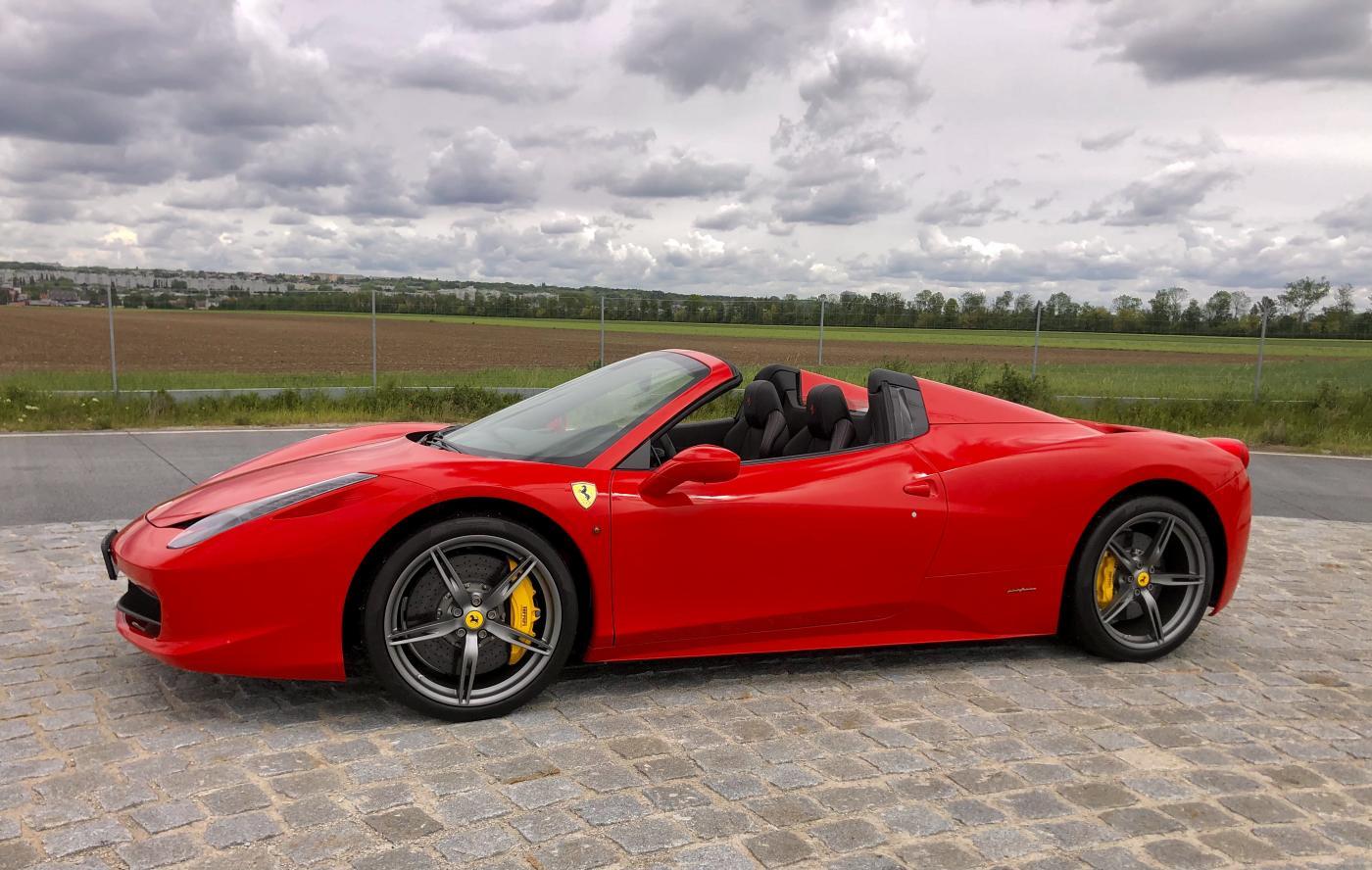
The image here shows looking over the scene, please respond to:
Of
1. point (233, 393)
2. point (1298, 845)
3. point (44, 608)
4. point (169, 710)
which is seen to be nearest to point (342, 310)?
point (233, 393)

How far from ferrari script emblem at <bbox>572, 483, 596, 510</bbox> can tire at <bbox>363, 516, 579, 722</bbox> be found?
0.19m

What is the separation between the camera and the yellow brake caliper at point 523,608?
3559mm

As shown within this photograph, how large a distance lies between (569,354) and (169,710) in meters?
24.4

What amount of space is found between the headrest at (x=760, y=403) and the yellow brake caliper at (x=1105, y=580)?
5.05ft

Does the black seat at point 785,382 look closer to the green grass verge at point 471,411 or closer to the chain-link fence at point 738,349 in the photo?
the green grass verge at point 471,411

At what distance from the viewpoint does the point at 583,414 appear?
13.5 ft

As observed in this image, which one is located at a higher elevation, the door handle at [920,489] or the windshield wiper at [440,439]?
the windshield wiper at [440,439]

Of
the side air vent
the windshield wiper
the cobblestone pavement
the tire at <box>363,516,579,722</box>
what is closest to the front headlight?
the side air vent

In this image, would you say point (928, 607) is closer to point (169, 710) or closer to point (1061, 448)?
point (1061, 448)

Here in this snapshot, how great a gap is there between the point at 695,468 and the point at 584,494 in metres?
0.40

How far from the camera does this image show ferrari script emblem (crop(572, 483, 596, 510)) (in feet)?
11.7

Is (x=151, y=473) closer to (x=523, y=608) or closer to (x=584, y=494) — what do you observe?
(x=523, y=608)

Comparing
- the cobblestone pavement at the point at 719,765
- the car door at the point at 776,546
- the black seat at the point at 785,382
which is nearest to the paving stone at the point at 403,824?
the cobblestone pavement at the point at 719,765

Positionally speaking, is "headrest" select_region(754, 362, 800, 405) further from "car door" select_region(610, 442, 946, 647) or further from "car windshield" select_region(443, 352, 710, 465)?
"car door" select_region(610, 442, 946, 647)
